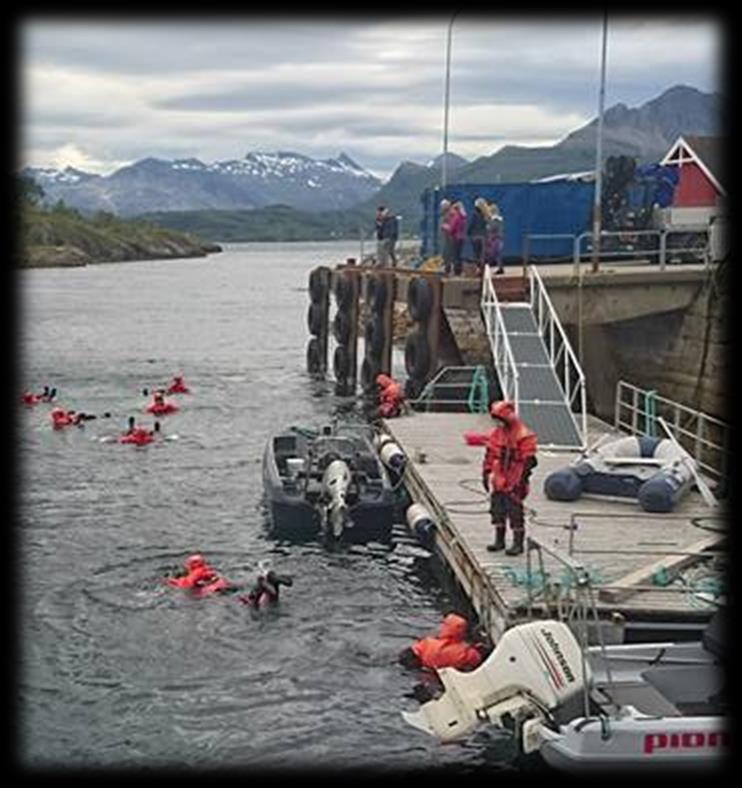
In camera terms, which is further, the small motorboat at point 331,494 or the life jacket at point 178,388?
the life jacket at point 178,388

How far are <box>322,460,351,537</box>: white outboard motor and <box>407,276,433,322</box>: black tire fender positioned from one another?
26.7 ft

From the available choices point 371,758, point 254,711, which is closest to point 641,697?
point 371,758

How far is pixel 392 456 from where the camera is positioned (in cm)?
1942

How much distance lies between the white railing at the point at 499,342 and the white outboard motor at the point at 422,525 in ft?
11.8

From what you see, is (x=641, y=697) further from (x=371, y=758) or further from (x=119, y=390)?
(x=119, y=390)

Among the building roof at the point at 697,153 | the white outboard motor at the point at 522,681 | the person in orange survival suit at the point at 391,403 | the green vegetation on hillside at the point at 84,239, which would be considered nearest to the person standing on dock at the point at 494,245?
the person in orange survival suit at the point at 391,403

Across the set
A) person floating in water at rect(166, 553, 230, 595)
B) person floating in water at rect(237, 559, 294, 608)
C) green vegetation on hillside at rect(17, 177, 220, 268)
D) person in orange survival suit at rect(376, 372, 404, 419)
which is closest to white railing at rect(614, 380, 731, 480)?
person in orange survival suit at rect(376, 372, 404, 419)

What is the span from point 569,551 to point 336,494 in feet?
15.9

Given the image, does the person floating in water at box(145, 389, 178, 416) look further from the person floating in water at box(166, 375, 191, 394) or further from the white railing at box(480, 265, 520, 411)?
the white railing at box(480, 265, 520, 411)

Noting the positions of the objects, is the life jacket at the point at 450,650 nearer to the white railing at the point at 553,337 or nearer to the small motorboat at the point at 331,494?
the small motorboat at the point at 331,494

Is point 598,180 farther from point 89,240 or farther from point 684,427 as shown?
point 89,240

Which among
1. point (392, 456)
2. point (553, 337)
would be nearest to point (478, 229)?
point (553, 337)

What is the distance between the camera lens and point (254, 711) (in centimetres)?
1182

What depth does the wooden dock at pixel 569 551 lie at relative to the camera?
1162 cm
